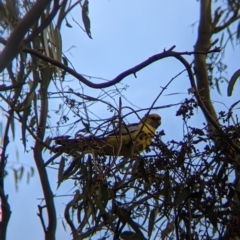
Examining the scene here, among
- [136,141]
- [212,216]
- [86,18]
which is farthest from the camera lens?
[86,18]

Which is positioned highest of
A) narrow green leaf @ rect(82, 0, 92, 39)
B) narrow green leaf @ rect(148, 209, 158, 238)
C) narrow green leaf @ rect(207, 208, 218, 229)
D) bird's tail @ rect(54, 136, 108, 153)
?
narrow green leaf @ rect(82, 0, 92, 39)

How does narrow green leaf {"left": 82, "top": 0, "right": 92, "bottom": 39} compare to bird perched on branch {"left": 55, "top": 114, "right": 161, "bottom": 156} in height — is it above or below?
above

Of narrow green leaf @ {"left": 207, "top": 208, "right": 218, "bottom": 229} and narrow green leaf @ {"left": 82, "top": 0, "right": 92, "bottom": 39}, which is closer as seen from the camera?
narrow green leaf @ {"left": 207, "top": 208, "right": 218, "bottom": 229}

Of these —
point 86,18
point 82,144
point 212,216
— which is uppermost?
point 86,18

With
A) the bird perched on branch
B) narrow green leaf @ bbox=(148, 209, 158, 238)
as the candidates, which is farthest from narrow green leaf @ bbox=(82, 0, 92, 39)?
narrow green leaf @ bbox=(148, 209, 158, 238)

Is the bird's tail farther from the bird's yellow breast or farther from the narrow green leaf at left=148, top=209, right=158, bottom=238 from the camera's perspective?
the narrow green leaf at left=148, top=209, right=158, bottom=238

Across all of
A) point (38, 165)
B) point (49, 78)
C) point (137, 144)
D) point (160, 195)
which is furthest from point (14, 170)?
point (160, 195)

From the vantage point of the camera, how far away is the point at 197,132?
1241mm

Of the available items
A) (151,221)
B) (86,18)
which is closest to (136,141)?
(151,221)

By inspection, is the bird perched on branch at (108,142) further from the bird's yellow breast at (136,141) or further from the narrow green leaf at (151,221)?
the narrow green leaf at (151,221)

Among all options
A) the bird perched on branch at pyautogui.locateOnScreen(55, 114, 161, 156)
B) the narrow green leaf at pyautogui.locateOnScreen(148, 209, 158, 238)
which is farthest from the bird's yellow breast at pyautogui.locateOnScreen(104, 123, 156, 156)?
the narrow green leaf at pyautogui.locateOnScreen(148, 209, 158, 238)

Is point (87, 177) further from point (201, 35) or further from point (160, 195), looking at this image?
point (201, 35)

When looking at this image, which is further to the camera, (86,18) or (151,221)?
(86,18)

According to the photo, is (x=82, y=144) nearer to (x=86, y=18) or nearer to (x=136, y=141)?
(x=136, y=141)
